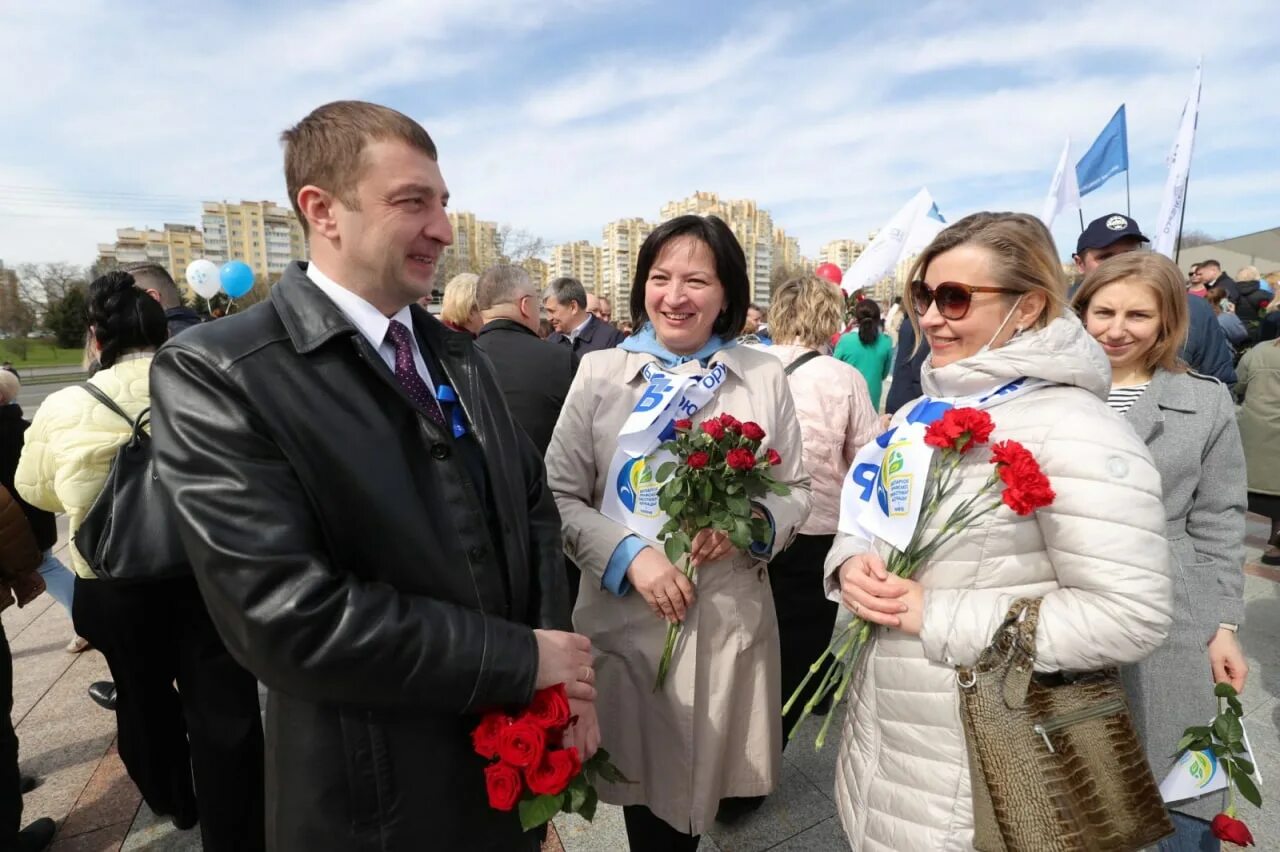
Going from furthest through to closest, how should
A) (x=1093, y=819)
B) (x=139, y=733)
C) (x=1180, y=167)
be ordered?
1. (x=1180, y=167)
2. (x=139, y=733)
3. (x=1093, y=819)

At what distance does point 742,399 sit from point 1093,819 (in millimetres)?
1320

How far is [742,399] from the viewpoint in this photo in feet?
6.99

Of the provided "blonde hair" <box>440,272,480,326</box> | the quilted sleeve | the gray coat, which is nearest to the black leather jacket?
the quilted sleeve

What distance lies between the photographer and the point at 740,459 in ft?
5.70

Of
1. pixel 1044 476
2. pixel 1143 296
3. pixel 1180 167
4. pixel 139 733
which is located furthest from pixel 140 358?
pixel 1180 167

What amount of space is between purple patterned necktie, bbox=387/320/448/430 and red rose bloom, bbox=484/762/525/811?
0.65 metres

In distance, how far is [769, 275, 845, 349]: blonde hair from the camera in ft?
11.7

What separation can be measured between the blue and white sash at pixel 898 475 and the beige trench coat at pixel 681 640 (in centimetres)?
45

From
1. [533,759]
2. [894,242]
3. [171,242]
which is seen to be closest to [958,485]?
[533,759]

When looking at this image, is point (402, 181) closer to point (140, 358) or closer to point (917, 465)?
point (917, 465)

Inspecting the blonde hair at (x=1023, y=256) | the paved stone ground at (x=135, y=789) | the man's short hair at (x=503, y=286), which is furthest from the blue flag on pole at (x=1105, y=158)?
the blonde hair at (x=1023, y=256)

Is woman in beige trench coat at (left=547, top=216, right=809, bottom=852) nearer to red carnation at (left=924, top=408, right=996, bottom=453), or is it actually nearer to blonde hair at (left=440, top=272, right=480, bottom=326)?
red carnation at (left=924, top=408, right=996, bottom=453)

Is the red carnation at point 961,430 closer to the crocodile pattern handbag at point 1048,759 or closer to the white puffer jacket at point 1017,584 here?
the white puffer jacket at point 1017,584

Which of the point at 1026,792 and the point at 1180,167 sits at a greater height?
the point at 1180,167
